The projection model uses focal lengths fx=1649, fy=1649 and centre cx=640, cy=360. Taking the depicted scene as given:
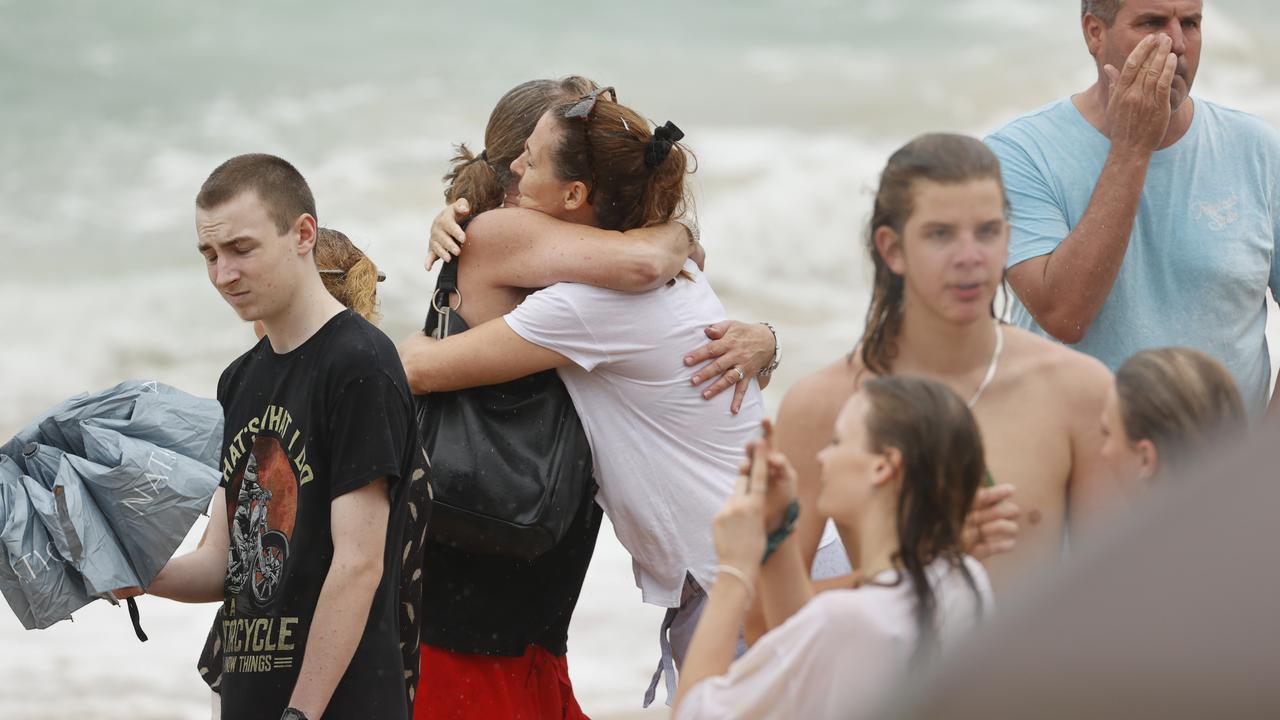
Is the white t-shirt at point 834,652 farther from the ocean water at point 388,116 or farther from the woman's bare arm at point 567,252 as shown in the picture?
the ocean water at point 388,116

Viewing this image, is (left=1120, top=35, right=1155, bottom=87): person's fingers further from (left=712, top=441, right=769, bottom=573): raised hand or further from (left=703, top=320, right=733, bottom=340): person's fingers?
(left=712, top=441, right=769, bottom=573): raised hand

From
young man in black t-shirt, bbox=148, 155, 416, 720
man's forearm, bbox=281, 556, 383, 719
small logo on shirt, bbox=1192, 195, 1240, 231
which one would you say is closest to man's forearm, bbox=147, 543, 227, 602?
young man in black t-shirt, bbox=148, 155, 416, 720

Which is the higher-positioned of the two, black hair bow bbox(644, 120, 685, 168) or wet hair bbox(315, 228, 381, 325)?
black hair bow bbox(644, 120, 685, 168)

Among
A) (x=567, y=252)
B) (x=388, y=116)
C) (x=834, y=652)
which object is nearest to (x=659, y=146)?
(x=567, y=252)

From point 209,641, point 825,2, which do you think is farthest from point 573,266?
point 825,2

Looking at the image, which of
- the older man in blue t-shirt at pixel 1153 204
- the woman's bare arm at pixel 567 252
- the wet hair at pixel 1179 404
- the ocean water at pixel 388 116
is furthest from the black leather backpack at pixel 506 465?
the ocean water at pixel 388 116

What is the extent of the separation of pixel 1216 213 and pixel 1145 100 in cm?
41

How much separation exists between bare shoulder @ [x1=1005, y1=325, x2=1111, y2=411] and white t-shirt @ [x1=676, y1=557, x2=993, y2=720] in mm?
345

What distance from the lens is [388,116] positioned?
19.5 meters

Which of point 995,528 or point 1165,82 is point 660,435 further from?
point 995,528

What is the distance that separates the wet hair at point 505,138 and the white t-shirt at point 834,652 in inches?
69.7

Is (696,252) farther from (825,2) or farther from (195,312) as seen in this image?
(825,2)

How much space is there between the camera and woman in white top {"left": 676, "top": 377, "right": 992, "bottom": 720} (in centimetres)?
197

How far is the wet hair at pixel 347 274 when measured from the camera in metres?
4.08
